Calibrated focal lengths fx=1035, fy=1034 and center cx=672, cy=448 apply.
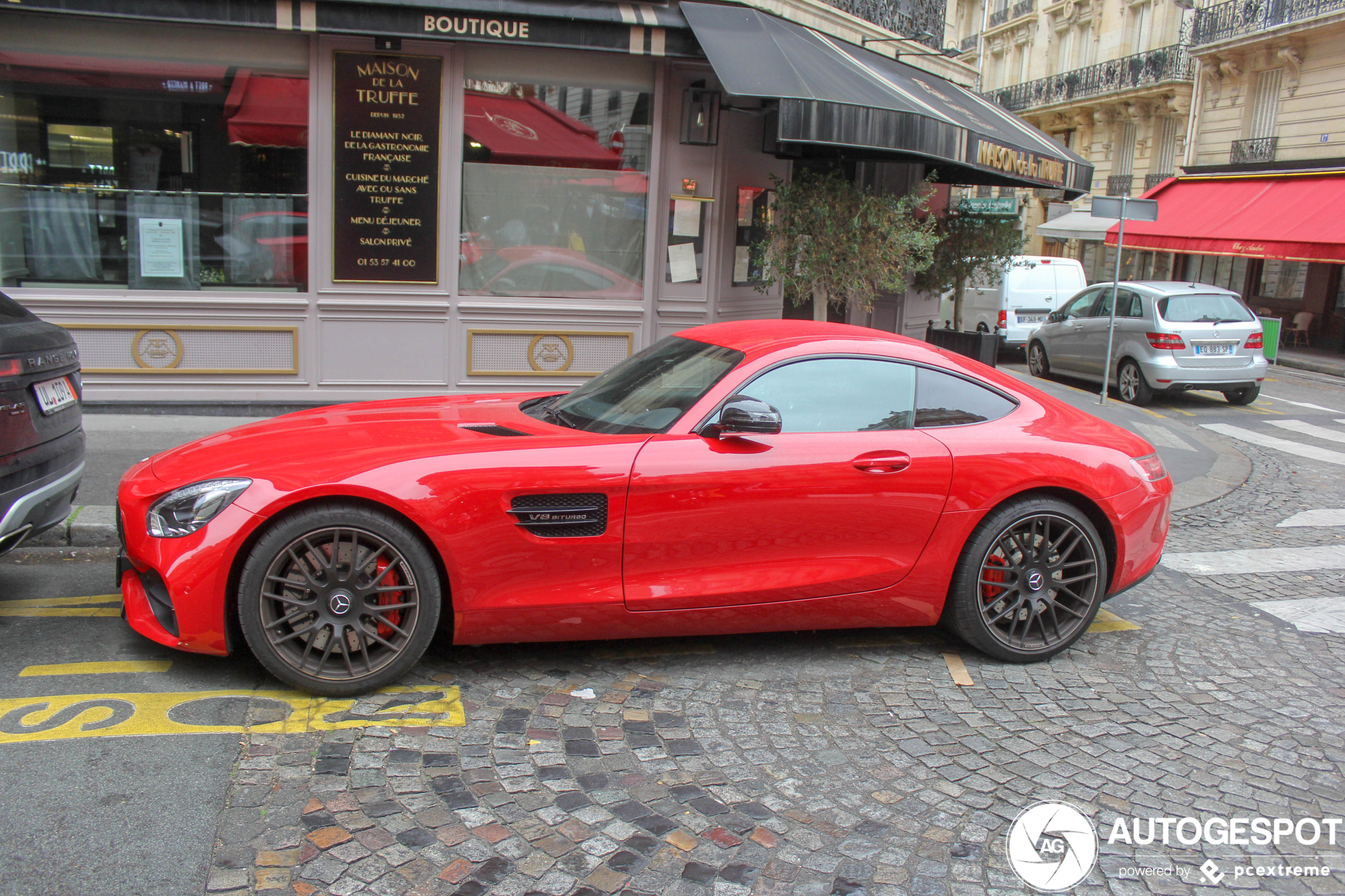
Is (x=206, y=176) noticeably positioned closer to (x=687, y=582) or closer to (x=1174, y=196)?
(x=687, y=582)

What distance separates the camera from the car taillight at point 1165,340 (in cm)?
1355

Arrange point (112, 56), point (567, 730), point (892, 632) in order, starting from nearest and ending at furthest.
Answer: point (567, 730) < point (892, 632) < point (112, 56)

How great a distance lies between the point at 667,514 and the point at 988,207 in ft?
45.4

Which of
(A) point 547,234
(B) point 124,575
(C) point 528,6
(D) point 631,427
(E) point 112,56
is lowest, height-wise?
(B) point 124,575

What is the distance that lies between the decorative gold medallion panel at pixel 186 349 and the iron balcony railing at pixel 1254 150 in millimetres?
26388

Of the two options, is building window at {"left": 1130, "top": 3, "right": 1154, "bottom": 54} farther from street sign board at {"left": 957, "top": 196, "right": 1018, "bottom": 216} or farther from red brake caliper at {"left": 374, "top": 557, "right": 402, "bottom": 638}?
red brake caliper at {"left": 374, "top": 557, "right": 402, "bottom": 638}

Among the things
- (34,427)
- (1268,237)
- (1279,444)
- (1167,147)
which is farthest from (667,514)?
(1167,147)

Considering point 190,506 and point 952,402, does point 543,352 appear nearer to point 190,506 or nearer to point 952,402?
point 952,402

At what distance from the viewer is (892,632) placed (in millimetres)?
5039

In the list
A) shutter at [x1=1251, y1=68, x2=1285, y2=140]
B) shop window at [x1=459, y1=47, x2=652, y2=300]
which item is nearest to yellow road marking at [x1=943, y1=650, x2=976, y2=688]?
shop window at [x1=459, y1=47, x2=652, y2=300]

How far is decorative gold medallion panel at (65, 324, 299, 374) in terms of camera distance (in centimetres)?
886

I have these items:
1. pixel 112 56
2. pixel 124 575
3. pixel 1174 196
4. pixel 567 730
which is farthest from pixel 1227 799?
pixel 1174 196

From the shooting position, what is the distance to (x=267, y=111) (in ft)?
29.5

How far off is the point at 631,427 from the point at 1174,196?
2864cm
